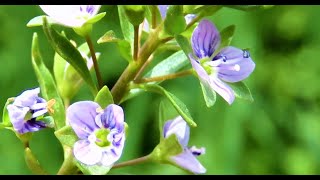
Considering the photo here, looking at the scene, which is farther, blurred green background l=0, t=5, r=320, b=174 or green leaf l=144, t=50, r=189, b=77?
blurred green background l=0, t=5, r=320, b=174

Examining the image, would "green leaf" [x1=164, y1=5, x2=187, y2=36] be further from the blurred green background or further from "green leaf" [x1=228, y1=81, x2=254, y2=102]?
the blurred green background

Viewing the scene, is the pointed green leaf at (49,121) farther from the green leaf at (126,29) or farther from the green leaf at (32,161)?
the green leaf at (126,29)

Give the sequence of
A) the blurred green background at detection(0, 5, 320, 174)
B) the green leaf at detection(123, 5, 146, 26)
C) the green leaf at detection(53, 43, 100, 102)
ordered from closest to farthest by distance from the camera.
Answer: the green leaf at detection(123, 5, 146, 26)
the green leaf at detection(53, 43, 100, 102)
the blurred green background at detection(0, 5, 320, 174)

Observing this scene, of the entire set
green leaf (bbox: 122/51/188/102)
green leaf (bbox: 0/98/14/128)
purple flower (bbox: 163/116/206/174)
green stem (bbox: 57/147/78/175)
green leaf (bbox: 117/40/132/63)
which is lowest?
purple flower (bbox: 163/116/206/174)

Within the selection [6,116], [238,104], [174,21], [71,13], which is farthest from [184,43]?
[238,104]

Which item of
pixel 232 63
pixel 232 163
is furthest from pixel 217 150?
pixel 232 63

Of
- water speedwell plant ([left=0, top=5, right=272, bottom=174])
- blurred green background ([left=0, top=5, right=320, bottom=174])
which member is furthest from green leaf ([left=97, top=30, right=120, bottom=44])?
blurred green background ([left=0, top=5, right=320, bottom=174])

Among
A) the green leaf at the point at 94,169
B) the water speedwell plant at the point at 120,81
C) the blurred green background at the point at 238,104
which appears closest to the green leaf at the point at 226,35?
the water speedwell plant at the point at 120,81
